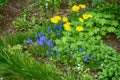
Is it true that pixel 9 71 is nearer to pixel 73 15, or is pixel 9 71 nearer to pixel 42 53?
pixel 42 53

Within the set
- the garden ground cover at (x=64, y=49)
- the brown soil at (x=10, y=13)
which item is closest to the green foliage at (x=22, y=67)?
the garden ground cover at (x=64, y=49)

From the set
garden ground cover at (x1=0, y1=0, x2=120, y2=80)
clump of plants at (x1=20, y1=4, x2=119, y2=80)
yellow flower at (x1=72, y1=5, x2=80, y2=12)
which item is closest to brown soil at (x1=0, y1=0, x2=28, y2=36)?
garden ground cover at (x1=0, y1=0, x2=120, y2=80)

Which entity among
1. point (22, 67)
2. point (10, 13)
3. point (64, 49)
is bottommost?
point (22, 67)

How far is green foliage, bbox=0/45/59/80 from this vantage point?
5.14 m

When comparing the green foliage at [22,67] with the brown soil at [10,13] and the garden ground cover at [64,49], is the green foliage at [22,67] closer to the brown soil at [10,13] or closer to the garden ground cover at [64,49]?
the garden ground cover at [64,49]

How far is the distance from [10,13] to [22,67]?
184cm

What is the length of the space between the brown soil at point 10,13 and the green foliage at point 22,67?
37.5 inches

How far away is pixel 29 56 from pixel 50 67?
1.91 ft

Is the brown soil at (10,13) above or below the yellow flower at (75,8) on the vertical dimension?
below

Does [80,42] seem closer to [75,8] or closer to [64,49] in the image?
[64,49]

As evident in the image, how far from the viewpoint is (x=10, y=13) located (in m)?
6.83

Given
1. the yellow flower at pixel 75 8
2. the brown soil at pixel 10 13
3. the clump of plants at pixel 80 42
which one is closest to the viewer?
the clump of plants at pixel 80 42

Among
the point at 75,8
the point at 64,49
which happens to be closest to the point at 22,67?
the point at 64,49

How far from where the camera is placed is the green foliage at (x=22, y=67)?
202 inches
